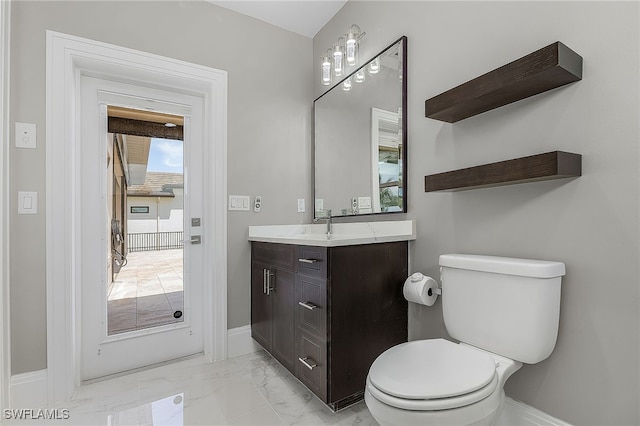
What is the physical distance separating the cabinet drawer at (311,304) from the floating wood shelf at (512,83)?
0.98 m

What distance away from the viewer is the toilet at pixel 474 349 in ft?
3.22

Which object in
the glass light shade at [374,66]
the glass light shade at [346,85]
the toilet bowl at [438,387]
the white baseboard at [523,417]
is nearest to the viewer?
the toilet bowl at [438,387]

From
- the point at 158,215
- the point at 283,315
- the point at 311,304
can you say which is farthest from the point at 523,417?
the point at 158,215

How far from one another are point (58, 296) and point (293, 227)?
1482mm

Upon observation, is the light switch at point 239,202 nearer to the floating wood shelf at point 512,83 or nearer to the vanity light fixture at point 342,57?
the vanity light fixture at point 342,57

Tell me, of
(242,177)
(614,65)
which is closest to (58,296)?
(242,177)

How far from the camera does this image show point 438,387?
1005 mm

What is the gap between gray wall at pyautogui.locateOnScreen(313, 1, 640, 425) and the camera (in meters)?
1.05

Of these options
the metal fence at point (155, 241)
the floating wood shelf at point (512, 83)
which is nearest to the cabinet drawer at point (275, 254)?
the metal fence at point (155, 241)

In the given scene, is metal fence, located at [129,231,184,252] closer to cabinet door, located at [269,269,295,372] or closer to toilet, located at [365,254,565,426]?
cabinet door, located at [269,269,295,372]

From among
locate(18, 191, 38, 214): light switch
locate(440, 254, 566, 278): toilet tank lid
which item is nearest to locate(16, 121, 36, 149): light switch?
locate(18, 191, 38, 214): light switch

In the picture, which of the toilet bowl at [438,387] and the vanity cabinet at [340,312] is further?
the vanity cabinet at [340,312]

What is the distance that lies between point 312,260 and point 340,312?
0.28 m

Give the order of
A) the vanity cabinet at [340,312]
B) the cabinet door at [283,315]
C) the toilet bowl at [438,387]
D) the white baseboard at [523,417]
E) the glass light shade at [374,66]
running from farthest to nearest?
the glass light shade at [374,66] < the cabinet door at [283,315] < the vanity cabinet at [340,312] < the white baseboard at [523,417] < the toilet bowl at [438,387]
